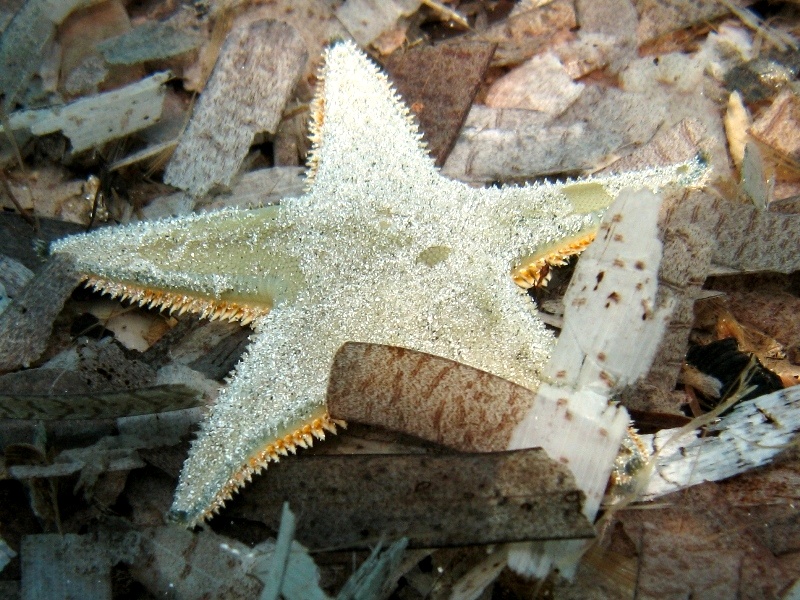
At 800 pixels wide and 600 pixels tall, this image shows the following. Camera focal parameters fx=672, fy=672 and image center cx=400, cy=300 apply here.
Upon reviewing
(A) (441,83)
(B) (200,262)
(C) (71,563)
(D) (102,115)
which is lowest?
(C) (71,563)

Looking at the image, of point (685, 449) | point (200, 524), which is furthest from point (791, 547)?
point (200, 524)

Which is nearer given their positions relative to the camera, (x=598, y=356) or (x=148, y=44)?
(x=598, y=356)

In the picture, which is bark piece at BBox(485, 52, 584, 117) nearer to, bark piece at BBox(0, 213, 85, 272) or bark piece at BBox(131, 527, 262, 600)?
bark piece at BBox(0, 213, 85, 272)

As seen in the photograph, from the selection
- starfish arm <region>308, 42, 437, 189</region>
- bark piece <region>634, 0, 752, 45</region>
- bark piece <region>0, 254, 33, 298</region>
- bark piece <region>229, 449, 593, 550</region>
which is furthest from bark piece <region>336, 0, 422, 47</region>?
bark piece <region>229, 449, 593, 550</region>

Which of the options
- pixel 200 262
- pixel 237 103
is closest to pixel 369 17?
pixel 237 103

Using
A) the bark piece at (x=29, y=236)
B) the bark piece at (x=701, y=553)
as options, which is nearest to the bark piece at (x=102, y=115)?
the bark piece at (x=29, y=236)

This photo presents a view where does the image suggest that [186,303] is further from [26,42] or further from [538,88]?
[538,88]
